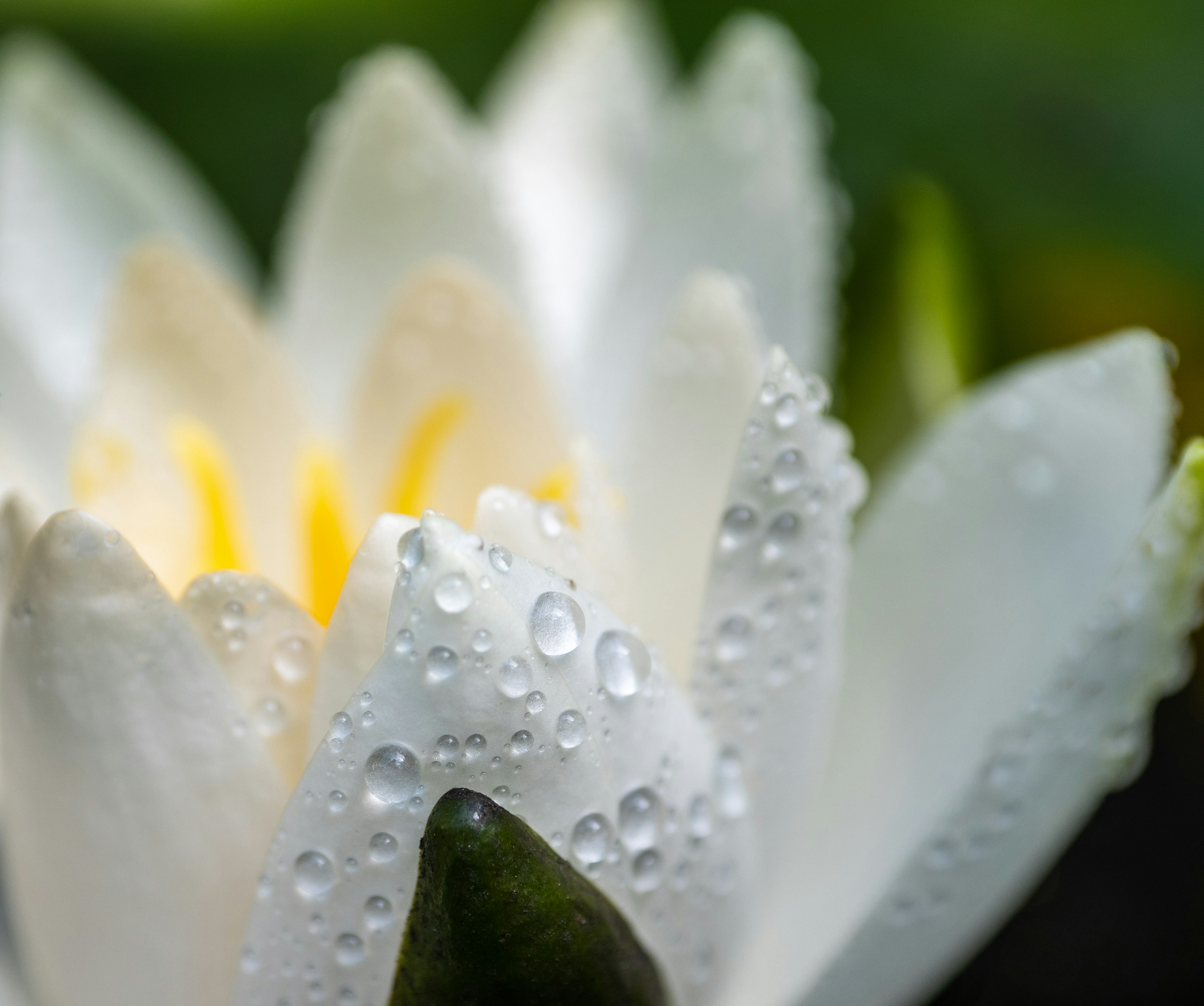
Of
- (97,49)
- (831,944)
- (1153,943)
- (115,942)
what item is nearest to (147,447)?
(115,942)

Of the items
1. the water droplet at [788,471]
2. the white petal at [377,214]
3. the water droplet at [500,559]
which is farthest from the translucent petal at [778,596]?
the white petal at [377,214]

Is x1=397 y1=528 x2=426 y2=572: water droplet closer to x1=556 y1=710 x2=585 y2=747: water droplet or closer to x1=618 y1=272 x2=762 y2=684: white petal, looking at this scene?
x1=556 y1=710 x2=585 y2=747: water droplet

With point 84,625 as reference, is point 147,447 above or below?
above

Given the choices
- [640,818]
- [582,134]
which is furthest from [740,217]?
[640,818]

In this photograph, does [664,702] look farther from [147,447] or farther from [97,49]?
[97,49]

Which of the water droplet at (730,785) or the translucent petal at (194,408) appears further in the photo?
the translucent petal at (194,408)

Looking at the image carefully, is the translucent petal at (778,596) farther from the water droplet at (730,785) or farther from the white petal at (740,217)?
the white petal at (740,217)
